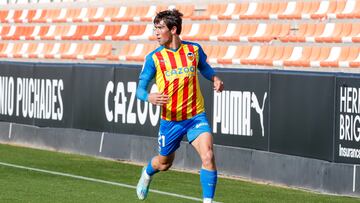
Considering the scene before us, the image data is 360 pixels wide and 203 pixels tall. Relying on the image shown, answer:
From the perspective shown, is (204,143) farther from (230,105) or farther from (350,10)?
(350,10)

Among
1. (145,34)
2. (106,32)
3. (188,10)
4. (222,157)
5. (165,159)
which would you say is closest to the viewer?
(165,159)

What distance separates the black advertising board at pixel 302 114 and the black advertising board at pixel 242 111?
0.22m

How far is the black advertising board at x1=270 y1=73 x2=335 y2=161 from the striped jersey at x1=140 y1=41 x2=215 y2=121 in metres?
3.22

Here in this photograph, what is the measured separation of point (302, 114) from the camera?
14.4m

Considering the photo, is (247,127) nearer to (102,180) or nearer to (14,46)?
Result: (102,180)

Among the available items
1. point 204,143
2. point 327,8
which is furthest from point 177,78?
point 327,8

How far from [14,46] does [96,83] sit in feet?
29.0

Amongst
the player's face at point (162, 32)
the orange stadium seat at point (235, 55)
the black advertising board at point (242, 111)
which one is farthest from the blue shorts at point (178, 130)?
the orange stadium seat at point (235, 55)

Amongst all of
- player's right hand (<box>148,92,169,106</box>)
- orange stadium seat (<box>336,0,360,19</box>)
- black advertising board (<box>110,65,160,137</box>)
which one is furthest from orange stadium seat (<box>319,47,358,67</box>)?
player's right hand (<box>148,92,169,106</box>)

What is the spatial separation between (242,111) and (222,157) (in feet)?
2.66

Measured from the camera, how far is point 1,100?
22219 mm

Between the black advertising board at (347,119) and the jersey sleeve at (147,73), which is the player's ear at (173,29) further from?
the black advertising board at (347,119)

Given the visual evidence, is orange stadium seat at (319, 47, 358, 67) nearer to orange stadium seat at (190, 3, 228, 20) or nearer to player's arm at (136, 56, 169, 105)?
orange stadium seat at (190, 3, 228, 20)

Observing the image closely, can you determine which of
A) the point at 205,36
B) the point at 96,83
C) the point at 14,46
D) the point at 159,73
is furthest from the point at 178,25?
the point at 14,46
